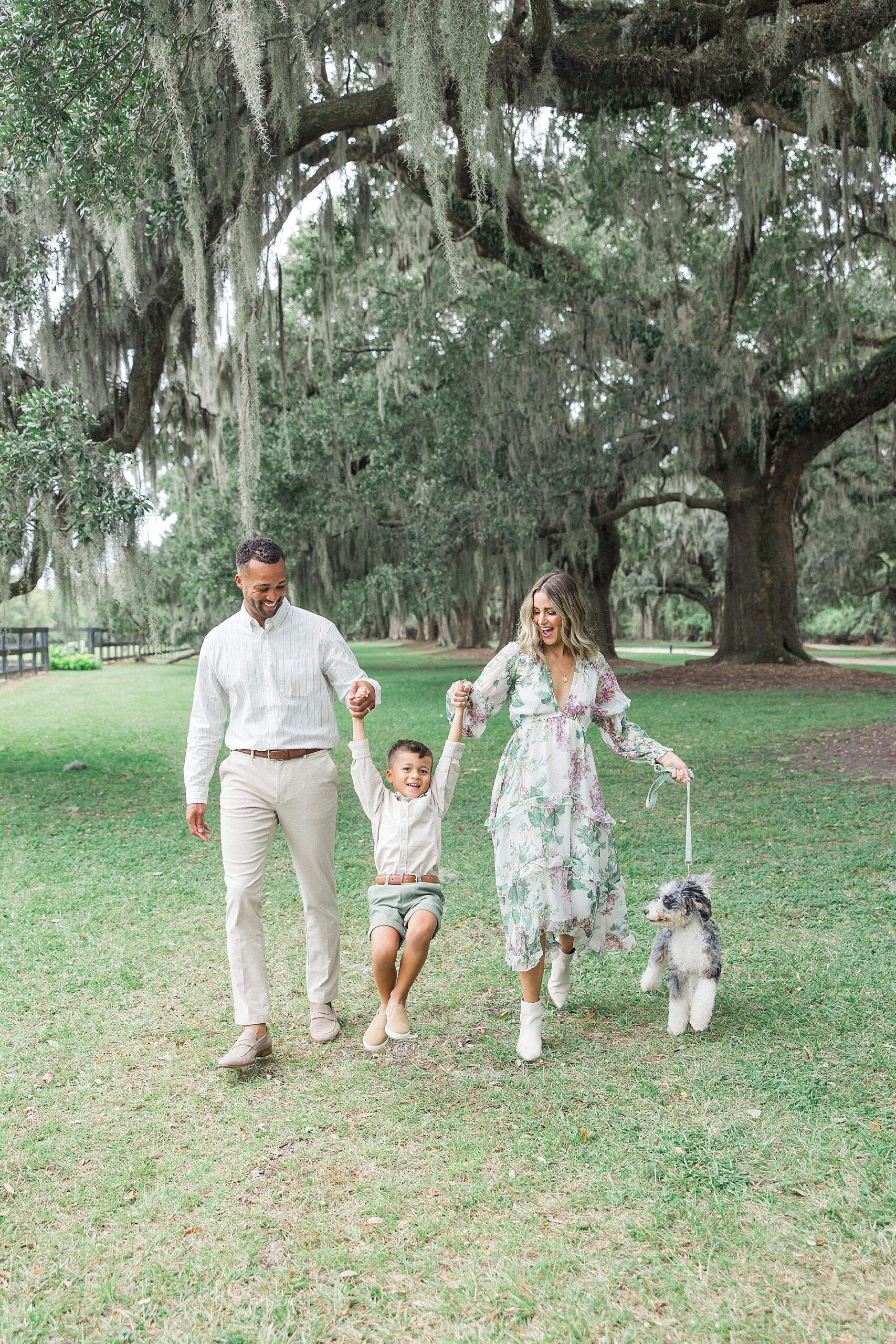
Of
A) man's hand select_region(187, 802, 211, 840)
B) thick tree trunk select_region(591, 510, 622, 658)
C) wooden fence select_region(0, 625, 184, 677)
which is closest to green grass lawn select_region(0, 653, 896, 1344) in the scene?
man's hand select_region(187, 802, 211, 840)

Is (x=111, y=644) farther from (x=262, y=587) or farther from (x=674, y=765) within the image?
(x=674, y=765)

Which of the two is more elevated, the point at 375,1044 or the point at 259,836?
the point at 259,836

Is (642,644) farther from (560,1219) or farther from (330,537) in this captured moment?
(560,1219)

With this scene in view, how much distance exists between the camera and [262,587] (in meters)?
3.34

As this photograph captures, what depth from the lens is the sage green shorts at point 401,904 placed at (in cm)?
340

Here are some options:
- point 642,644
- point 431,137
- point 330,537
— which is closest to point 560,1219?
point 431,137

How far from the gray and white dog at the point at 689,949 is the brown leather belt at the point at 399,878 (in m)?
0.75

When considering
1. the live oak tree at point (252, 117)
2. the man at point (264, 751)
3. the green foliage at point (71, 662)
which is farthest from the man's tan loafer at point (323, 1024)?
the green foliage at point (71, 662)

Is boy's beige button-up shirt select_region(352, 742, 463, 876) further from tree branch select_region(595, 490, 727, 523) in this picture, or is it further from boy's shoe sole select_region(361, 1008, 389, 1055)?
tree branch select_region(595, 490, 727, 523)

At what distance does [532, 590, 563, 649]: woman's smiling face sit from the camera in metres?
3.51

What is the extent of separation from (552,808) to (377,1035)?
963 millimetres

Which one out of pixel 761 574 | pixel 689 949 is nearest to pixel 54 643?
pixel 761 574

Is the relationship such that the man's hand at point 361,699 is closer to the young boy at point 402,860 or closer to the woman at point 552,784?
the young boy at point 402,860

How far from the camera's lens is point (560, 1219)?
240cm
